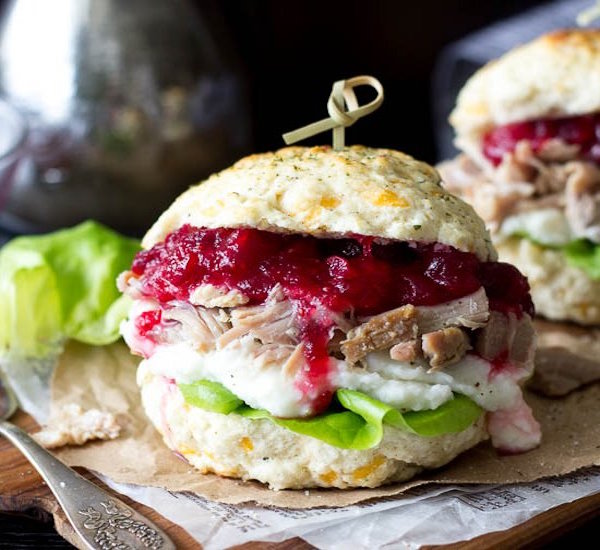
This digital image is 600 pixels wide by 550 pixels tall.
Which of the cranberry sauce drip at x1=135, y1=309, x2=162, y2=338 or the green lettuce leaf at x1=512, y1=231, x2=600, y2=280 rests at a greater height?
the cranberry sauce drip at x1=135, y1=309, x2=162, y2=338

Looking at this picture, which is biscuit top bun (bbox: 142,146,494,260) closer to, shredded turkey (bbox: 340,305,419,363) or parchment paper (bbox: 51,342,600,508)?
shredded turkey (bbox: 340,305,419,363)

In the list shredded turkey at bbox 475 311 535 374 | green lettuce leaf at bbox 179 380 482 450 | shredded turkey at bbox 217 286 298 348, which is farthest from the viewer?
shredded turkey at bbox 475 311 535 374

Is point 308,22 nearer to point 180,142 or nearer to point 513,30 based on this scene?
point 513,30

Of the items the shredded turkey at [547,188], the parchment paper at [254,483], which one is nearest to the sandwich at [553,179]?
the shredded turkey at [547,188]

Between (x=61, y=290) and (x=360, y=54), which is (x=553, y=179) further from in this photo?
(x=360, y=54)

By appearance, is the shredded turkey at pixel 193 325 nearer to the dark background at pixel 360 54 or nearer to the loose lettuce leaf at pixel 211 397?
the loose lettuce leaf at pixel 211 397

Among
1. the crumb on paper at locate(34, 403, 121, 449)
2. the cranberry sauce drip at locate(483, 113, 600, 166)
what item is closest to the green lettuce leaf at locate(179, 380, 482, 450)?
the crumb on paper at locate(34, 403, 121, 449)

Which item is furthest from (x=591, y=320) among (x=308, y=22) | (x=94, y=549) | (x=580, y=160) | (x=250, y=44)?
(x=308, y=22)
